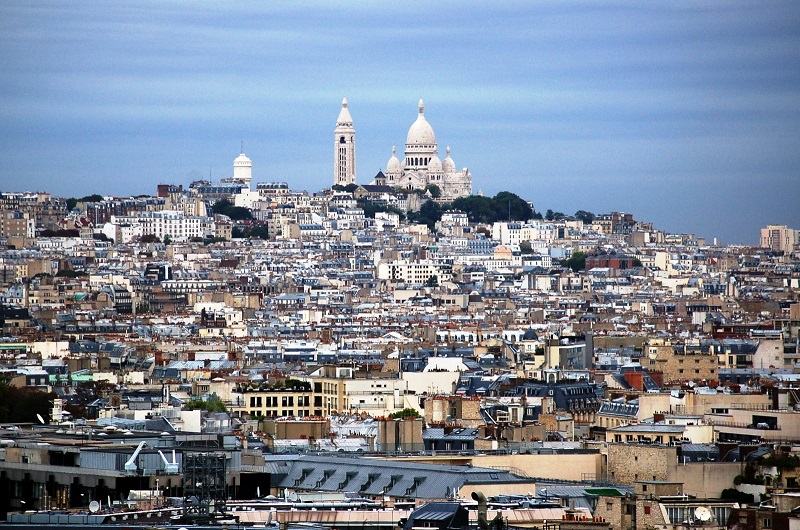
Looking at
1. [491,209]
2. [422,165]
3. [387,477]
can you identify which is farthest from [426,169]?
[387,477]

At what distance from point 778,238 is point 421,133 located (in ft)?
91.5

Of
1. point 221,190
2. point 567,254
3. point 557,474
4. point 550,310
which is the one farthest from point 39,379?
point 221,190

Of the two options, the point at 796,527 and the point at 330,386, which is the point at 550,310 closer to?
the point at 330,386

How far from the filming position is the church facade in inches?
7643

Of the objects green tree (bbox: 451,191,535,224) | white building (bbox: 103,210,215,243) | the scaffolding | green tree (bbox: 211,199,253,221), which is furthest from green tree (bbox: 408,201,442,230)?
the scaffolding

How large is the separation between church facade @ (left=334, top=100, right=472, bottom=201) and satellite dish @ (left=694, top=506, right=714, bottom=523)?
16905 centimetres

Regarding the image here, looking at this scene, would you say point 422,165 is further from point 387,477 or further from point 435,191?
point 387,477

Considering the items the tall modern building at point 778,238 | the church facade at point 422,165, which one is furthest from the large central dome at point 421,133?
the tall modern building at point 778,238

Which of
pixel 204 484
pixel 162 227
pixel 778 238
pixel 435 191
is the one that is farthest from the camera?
pixel 435 191

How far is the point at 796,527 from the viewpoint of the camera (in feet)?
71.5

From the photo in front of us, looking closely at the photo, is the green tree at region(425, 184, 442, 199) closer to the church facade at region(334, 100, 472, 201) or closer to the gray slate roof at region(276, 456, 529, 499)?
the church facade at region(334, 100, 472, 201)

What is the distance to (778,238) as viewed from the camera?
587ft

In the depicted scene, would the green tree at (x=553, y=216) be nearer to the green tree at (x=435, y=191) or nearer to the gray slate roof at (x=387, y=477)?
the green tree at (x=435, y=191)

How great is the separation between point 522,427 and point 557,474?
194 inches
